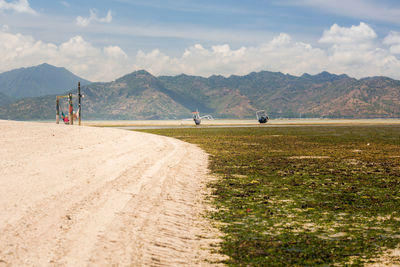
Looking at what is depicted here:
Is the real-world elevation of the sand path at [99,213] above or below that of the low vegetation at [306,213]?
above

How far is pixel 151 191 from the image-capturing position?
1478cm

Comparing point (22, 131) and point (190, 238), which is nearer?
point (190, 238)

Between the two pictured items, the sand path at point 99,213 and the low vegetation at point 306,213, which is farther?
the low vegetation at point 306,213

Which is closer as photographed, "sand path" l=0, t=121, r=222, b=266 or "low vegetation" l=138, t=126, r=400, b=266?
"sand path" l=0, t=121, r=222, b=266

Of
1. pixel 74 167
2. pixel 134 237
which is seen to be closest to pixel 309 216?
pixel 134 237

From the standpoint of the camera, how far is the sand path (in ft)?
26.1

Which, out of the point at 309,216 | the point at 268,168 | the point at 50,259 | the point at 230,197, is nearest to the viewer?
the point at 50,259

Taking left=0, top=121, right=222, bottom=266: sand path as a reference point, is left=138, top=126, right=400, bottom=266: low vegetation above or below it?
below

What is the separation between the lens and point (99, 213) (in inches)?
428

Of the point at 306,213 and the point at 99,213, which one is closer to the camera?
the point at 99,213

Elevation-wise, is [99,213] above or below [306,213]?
above

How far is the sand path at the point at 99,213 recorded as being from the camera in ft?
26.1

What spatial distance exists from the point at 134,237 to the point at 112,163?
12742 mm

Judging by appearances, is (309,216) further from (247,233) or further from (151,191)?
(151,191)
